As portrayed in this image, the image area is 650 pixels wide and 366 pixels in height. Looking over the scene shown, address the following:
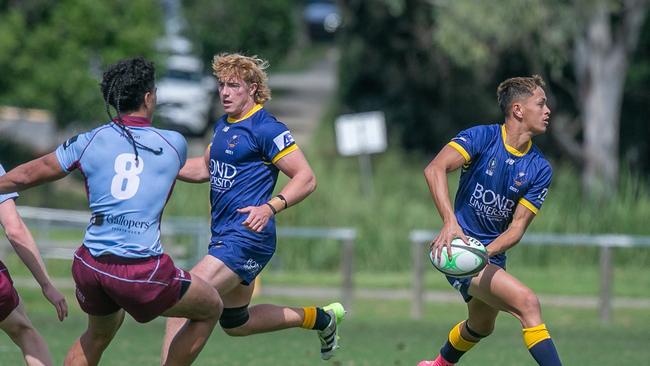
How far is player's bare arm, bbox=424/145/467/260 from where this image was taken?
783 cm

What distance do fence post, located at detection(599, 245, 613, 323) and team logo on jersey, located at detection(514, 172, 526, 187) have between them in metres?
8.41

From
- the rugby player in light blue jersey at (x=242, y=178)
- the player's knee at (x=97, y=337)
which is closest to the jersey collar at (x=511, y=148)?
the rugby player in light blue jersey at (x=242, y=178)

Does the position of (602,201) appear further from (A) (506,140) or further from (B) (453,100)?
(A) (506,140)

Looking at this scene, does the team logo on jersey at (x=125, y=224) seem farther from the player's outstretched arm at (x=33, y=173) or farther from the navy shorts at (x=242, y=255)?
the navy shorts at (x=242, y=255)

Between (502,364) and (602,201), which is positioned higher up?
(502,364)

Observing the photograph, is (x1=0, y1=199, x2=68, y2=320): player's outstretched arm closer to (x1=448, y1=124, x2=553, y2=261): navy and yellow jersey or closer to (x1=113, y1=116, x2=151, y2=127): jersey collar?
(x1=113, y1=116, x2=151, y2=127): jersey collar

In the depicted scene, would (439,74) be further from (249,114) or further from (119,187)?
(119,187)

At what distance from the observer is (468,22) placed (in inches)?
979

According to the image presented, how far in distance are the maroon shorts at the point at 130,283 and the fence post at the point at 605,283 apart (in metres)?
10.6

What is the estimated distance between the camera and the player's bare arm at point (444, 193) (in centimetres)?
783

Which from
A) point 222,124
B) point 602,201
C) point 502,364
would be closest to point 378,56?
point 602,201

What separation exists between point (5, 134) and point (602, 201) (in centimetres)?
1555

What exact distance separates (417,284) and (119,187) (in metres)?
Result: 10.6

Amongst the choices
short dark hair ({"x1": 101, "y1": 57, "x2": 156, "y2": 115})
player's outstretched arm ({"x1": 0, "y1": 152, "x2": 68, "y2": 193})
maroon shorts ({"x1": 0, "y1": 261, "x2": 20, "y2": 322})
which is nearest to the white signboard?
maroon shorts ({"x1": 0, "y1": 261, "x2": 20, "y2": 322})
